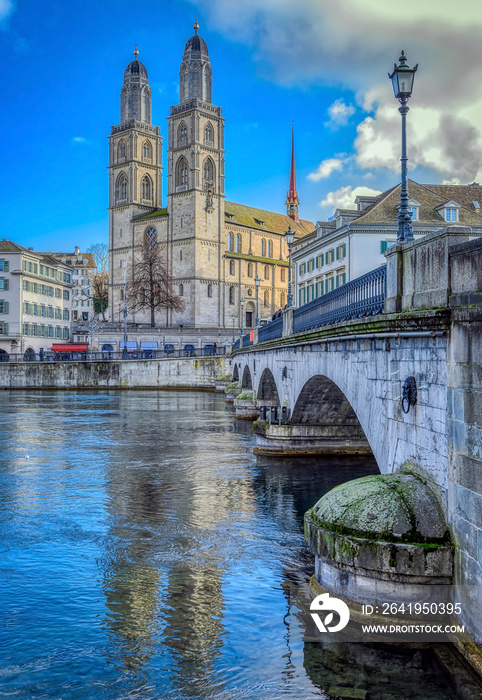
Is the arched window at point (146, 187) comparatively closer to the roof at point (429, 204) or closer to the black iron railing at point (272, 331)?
the roof at point (429, 204)

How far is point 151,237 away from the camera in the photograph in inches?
4097

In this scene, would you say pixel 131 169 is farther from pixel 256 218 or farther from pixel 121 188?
pixel 256 218

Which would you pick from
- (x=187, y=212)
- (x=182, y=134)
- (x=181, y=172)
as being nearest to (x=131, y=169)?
(x=181, y=172)

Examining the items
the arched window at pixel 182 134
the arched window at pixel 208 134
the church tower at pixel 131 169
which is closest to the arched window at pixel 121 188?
the church tower at pixel 131 169

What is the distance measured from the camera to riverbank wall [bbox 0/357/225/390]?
218ft

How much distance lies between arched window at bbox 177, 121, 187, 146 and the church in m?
0.20

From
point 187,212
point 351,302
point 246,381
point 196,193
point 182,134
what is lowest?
point 246,381

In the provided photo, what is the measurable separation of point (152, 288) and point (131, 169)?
2319 cm

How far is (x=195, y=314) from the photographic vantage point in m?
98.1

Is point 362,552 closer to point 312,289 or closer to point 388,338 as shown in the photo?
point 388,338

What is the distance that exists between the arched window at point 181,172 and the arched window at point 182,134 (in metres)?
2.64

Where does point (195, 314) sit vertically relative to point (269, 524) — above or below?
above

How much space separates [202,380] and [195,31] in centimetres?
6416

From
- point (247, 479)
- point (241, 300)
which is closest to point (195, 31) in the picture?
point (241, 300)
